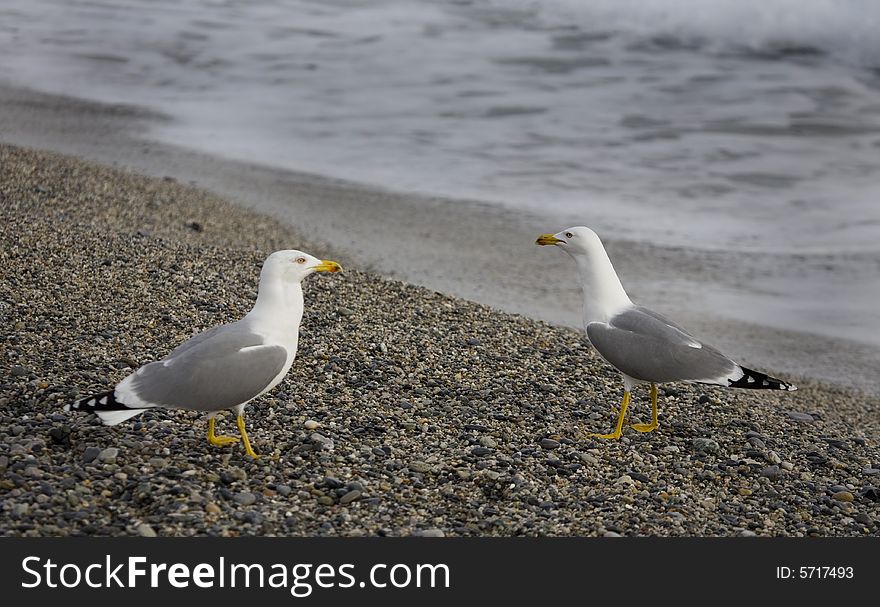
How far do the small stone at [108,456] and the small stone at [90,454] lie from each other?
0.02m

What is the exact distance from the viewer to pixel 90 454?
4.32 meters

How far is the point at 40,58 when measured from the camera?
17.2m

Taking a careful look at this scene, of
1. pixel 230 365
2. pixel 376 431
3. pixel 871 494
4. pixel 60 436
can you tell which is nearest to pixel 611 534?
pixel 376 431

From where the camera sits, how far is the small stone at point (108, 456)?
4293 millimetres

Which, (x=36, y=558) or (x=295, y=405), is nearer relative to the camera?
(x=36, y=558)

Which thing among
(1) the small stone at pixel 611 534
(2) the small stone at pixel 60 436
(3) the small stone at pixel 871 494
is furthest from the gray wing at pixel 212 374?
(3) the small stone at pixel 871 494

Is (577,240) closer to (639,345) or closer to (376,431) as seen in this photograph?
(639,345)

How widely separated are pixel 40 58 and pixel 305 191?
824 cm

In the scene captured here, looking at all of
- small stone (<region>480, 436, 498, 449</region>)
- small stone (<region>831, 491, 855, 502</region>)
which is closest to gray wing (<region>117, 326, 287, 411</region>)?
small stone (<region>480, 436, 498, 449</region>)

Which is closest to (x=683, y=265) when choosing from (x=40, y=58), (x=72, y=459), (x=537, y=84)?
(x=72, y=459)

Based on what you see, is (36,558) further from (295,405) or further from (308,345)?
(308,345)

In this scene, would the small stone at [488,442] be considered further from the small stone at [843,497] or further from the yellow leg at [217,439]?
the small stone at [843,497]

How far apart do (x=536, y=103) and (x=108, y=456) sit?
533 inches

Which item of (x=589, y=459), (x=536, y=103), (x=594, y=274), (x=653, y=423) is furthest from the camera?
(x=536, y=103)
